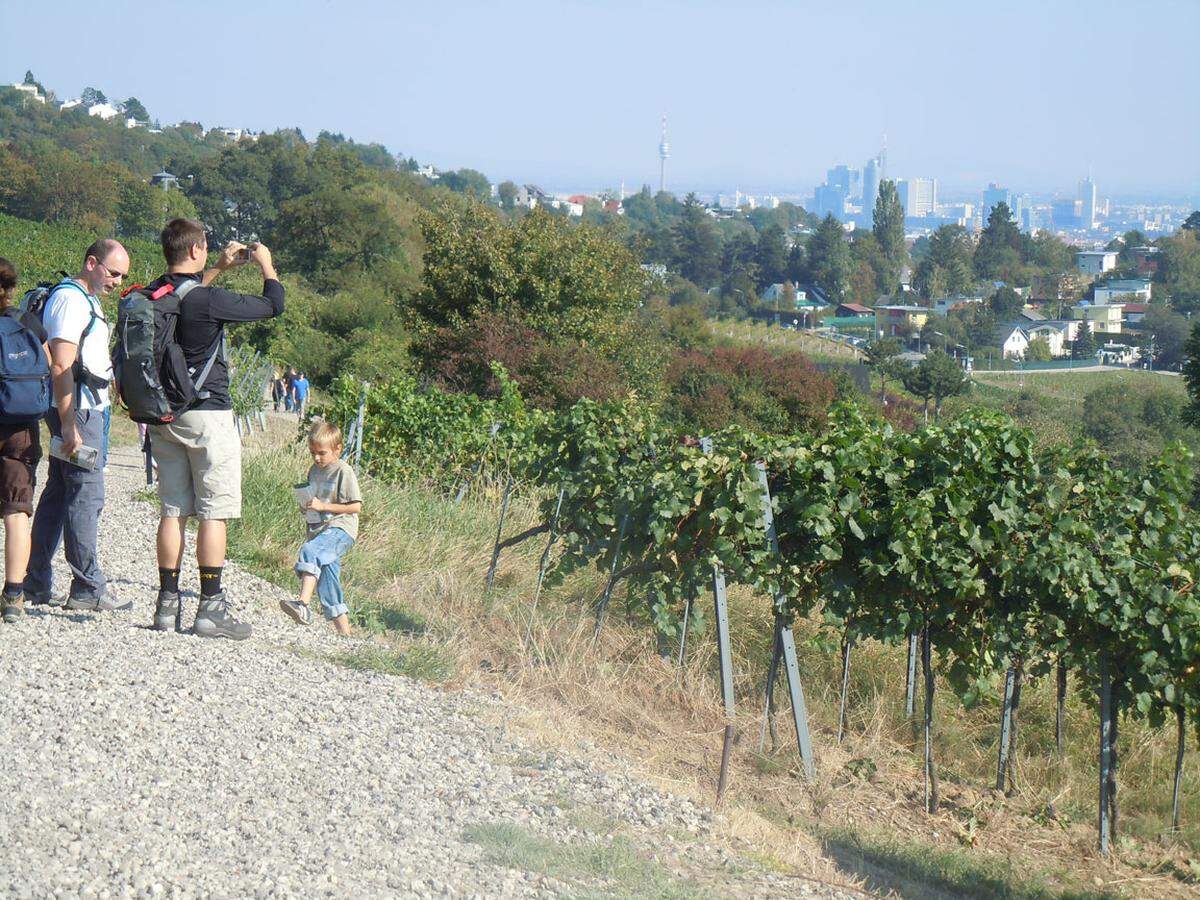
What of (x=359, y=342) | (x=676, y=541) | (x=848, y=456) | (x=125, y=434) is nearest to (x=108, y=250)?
(x=676, y=541)

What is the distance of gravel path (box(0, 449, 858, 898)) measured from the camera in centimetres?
338

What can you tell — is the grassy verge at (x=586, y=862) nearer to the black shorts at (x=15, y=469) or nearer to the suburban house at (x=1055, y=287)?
the black shorts at (x=15, y=469)

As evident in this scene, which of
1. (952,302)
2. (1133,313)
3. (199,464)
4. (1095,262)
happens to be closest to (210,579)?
(199,464)

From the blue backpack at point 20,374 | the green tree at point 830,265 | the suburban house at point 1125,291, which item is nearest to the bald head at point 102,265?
the blue backpack at point 20,374

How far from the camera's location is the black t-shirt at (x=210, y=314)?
5.13 meters

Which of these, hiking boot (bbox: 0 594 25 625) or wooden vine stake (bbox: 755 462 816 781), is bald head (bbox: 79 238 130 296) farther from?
wooden vine stake (bbox: 755 462 816 781)

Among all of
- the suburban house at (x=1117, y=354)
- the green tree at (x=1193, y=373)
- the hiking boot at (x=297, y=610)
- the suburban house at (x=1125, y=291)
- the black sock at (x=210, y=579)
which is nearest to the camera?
the black sock at (x=210, y=579)

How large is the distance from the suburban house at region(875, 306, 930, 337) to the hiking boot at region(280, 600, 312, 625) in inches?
5469

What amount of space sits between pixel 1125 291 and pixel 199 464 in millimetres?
163658

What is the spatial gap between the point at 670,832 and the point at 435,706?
137 centimetres

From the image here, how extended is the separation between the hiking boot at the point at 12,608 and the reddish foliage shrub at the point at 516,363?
63.5ft

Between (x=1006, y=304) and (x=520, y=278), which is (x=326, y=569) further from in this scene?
(x=1006, y=304)

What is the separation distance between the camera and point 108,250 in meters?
5.55

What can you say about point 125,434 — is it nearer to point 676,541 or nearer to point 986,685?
point 676,541
